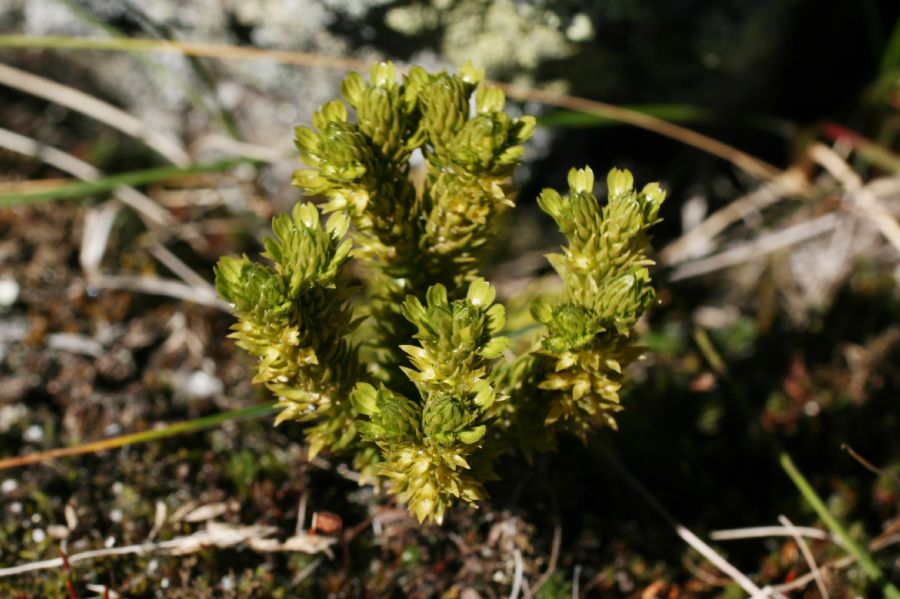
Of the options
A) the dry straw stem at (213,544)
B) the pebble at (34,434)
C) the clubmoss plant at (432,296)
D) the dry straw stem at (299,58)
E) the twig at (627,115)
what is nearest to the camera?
the clubmoss plant at (432,296)

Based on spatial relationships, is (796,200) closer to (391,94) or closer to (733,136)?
(733,136)

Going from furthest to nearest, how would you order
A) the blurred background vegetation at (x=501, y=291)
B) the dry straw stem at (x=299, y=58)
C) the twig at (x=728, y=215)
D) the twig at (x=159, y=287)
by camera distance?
the twig at (x=728, y=215) → the twig at (x=159, y=287) → the dry straw stem at (x=299, y=58) → the blurred background vegetation at (x=501, y=291)

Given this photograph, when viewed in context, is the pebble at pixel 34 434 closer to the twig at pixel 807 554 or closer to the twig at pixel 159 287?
the twig at pixel 159 287

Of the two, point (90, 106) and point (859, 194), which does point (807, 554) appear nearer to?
point (859, 194)

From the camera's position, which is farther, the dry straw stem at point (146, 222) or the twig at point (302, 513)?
the dry straw stem at point (146, 222)

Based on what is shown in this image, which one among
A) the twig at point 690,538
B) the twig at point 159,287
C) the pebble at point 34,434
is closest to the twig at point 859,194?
the twig at point 690,538

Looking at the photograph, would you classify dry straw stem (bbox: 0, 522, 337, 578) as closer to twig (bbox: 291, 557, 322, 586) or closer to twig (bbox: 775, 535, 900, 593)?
twig (bbox: 291, 557, 322, 586)

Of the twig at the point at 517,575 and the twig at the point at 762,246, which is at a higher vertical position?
the twig at the point at 762,246

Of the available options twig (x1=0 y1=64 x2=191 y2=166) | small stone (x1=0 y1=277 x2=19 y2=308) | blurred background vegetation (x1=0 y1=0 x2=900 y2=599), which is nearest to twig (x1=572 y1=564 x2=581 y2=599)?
blurred background vegetation (x1=0 y1=0 x2=900 y2=599)
